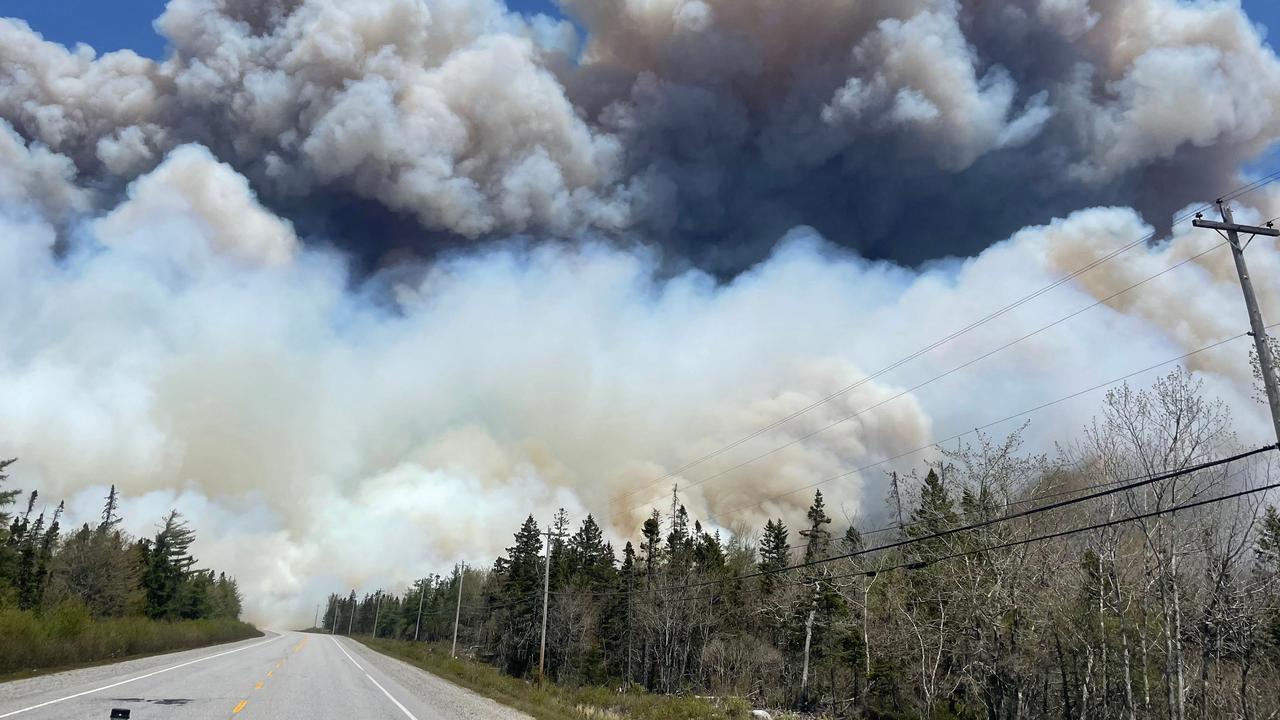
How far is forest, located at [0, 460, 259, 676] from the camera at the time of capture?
33144 millimetres

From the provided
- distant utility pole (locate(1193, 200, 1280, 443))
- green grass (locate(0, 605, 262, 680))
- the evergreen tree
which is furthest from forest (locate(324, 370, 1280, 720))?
the evergreen tree

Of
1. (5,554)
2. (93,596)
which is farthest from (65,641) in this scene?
(93,596)

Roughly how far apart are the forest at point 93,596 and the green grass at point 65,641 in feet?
0.22

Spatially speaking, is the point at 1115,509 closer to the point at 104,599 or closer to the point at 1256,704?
the point at 1256,704

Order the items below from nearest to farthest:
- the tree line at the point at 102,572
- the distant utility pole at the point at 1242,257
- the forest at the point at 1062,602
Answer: the distant utility pole at the point at 1242,257, the forest at the point at 1062,602, the tree line at the point at 102,572

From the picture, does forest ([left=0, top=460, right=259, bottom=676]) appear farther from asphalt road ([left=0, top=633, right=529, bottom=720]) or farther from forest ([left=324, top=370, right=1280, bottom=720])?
forest ([left=324, top=370, right=1280, bottom=720])

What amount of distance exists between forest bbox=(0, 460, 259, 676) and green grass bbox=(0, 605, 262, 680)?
0.07 m

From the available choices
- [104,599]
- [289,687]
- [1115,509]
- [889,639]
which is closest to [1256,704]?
[1115,509]

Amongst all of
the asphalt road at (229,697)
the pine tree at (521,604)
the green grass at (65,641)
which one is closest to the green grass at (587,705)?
the asphalt road at (229,697)

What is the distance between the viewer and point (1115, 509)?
2898 cm

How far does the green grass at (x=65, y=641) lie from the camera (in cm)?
2875

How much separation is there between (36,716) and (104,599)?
73.5m

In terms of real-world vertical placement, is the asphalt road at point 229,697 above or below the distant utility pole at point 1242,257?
below

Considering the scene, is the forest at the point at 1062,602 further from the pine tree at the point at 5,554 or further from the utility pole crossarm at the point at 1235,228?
the pine tree at the point at 5,554
